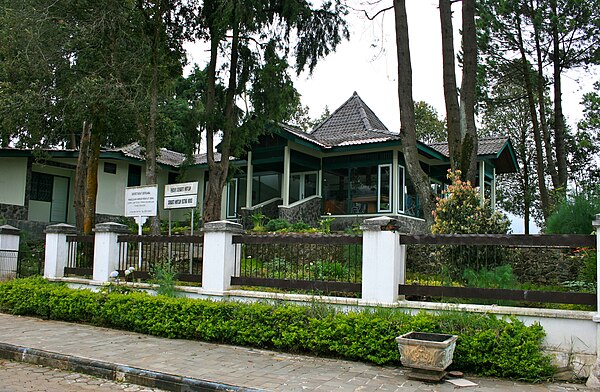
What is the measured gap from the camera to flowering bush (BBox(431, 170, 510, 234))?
1033 cm

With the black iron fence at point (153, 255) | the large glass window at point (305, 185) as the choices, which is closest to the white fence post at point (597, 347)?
the black iron fence at point (153, 255)

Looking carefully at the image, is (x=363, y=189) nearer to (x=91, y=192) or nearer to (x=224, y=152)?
(x=224, y=152)

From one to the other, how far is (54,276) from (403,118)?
8.63 m

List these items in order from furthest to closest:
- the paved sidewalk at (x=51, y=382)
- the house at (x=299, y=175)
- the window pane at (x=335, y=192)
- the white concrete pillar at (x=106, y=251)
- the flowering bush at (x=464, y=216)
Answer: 1. the window pane at (x=335, y=192)
2. the house at (x=299, y=175)
3. the white concrete pillar at (x=106, y=251)
4. the flowering bush at (x=464, y=216)
5. the paved sidewalk at (x=51, y=382)

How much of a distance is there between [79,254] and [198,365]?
20.1 feet

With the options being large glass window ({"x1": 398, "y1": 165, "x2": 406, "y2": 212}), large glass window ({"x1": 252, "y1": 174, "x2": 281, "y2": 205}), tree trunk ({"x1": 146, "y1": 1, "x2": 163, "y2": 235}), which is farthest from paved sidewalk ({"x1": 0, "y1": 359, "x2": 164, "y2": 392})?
large glass window ({"x1": 252, "y1": 174, "x2": 281, "y2": 205})

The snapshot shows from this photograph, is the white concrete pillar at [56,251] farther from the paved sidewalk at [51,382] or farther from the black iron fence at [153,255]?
the paved sidewalk at [51,382]

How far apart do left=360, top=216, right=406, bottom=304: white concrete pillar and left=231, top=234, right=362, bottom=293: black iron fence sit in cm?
26

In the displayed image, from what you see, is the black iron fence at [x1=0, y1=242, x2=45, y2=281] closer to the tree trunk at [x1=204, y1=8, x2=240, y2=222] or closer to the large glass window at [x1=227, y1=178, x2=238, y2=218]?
the tree trunk at [x1=204, y1=8, x2=240, y2=222]

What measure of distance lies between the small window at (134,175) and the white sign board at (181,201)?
461 inches

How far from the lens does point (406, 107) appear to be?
39.8 ft

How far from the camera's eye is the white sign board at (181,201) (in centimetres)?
1145

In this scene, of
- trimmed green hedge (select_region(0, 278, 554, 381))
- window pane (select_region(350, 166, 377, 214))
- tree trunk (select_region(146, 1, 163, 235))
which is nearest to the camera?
trimmed green hedge (select_region(0, 278, 554, 381))

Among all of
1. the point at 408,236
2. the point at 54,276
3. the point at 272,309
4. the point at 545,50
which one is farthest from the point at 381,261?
the point at 545,50
